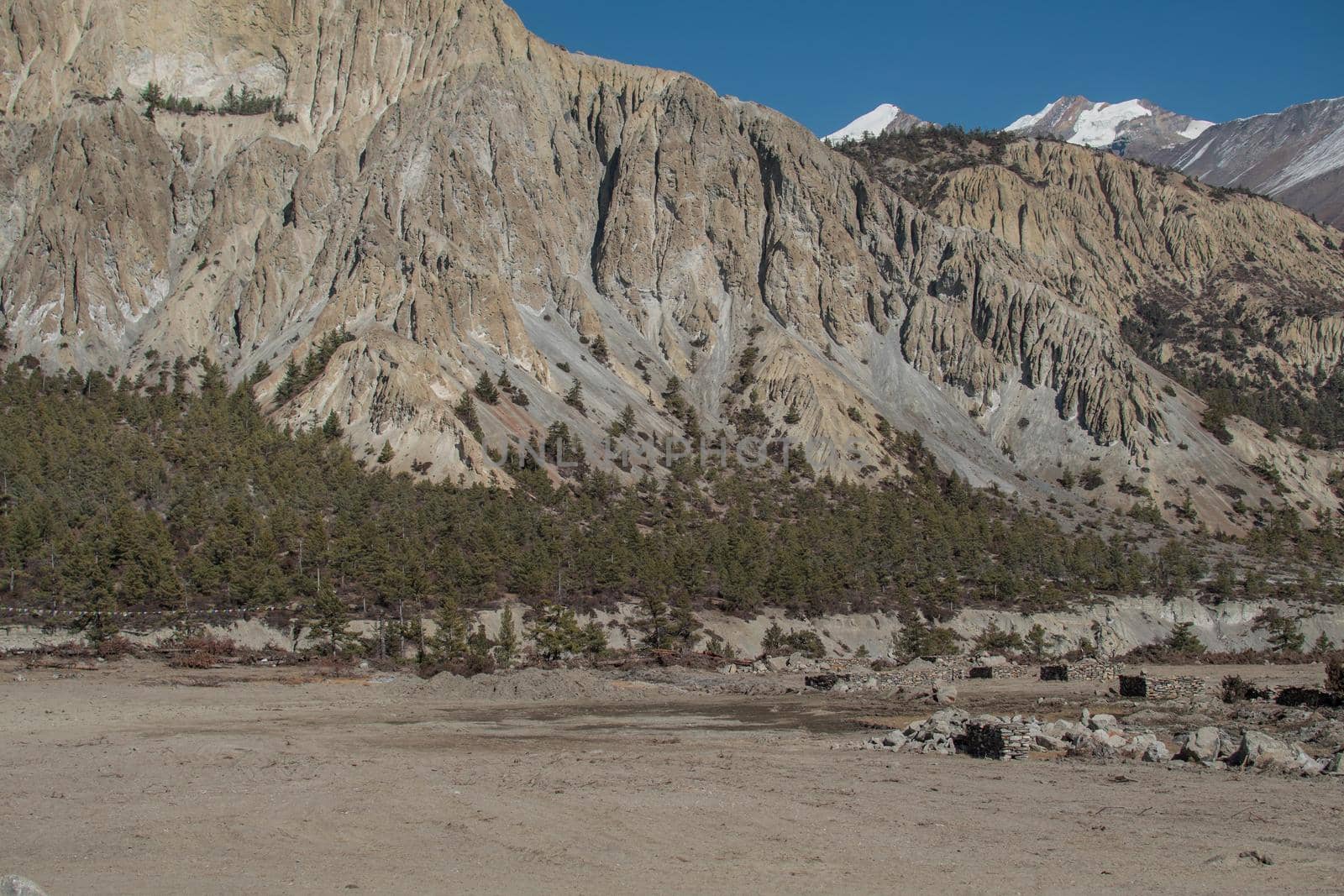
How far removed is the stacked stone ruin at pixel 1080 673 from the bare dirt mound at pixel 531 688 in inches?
589

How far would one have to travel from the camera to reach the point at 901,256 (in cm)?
13925

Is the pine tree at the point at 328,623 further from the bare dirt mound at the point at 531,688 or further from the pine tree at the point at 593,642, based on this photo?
the pine tree at the point at 593,642

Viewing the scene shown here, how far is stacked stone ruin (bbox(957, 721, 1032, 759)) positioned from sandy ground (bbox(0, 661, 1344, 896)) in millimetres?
462

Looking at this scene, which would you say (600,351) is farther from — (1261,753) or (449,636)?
(1261,753)

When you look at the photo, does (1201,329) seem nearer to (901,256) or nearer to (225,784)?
(901,256)

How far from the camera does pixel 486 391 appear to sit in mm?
96250

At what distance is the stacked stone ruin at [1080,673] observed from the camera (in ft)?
143

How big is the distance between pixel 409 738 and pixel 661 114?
116876mm

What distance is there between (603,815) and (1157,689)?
27105 millimetres

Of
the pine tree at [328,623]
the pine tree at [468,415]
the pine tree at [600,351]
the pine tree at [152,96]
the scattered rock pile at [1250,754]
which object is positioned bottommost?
the scattered rock pile at [1250,754]

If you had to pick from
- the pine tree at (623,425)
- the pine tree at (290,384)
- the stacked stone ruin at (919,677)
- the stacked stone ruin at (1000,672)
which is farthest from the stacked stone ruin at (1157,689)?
the pine tree at (290,384)

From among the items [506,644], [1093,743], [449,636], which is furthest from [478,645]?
[1093,743]

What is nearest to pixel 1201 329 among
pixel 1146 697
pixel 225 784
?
→ pixel 1146 697

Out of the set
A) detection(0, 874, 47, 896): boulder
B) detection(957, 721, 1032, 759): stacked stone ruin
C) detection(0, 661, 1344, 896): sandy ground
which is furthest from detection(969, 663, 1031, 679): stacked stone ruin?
detection(0, 874, 47, 896): boulder
